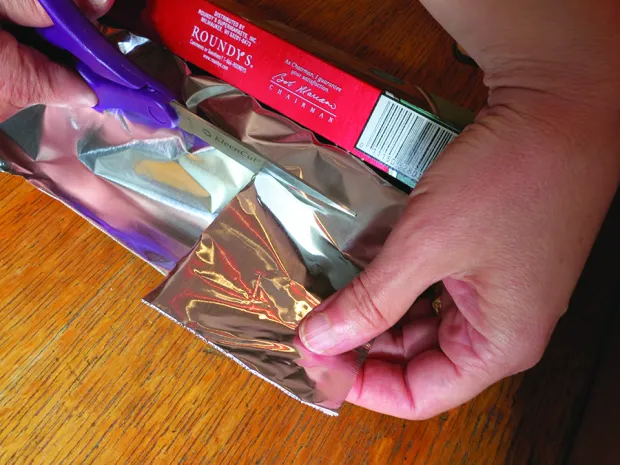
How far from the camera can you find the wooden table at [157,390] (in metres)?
0.38

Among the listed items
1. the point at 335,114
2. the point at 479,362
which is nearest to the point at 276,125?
the point at 335,114

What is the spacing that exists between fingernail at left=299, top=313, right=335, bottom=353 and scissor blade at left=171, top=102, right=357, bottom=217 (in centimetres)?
10

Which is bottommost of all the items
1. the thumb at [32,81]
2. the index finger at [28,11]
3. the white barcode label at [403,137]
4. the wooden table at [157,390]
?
the wooden table at [157,390]

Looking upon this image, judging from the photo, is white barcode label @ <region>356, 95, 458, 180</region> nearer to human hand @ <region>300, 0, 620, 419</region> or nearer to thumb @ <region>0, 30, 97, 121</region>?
human hand @ <region>300, 0, 620, 419</region>

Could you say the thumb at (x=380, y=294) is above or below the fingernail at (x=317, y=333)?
above

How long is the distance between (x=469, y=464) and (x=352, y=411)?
10 centimetres

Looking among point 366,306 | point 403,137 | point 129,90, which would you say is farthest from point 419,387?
point 129,90

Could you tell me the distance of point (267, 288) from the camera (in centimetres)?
41

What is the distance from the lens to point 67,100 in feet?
1.46

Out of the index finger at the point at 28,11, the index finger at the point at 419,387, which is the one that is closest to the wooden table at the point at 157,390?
the index finger at the point at 419,387

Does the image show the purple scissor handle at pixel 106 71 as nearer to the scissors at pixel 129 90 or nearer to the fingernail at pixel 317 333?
the scissors at pixel 129 90

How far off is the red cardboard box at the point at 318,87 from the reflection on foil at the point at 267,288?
0.24ft

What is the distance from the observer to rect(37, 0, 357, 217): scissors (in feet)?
1.31

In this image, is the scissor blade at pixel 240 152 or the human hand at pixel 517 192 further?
the scissor blade at pixel 240 152
